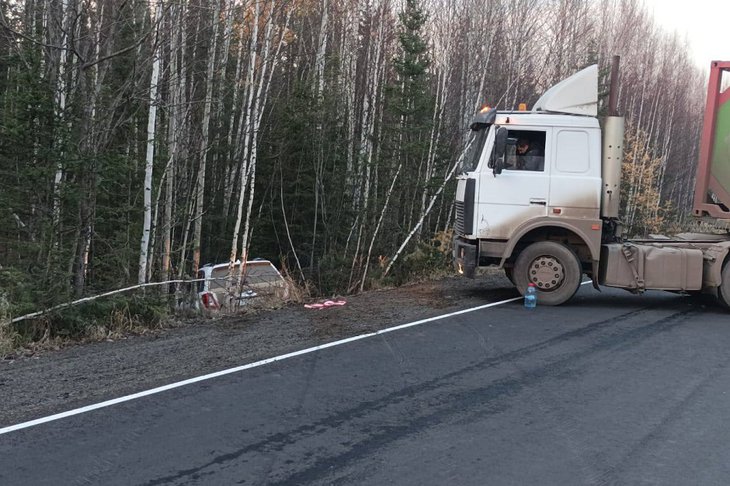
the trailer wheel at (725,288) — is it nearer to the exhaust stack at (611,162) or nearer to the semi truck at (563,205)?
the semi truck at (563,205)

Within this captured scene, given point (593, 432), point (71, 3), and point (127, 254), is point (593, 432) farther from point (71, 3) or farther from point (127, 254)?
point (71, 3)

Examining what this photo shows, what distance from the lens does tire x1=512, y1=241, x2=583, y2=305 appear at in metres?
10.0

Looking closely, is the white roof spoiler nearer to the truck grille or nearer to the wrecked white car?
the truck grille

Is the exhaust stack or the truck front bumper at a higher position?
the exhaust stack

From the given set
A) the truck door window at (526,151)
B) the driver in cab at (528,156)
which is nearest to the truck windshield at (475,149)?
the truck door window at (526,151)

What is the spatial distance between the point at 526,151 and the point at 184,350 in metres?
6.08

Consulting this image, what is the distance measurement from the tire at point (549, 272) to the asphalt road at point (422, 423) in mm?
2448

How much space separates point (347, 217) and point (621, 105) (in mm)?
26540

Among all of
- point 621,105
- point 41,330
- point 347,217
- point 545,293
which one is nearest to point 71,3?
point 41,330

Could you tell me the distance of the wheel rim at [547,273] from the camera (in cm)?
1008

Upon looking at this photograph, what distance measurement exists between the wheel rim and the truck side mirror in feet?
5.64

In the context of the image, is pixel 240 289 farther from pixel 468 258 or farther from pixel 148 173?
pixel 468 258

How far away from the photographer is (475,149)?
1025 centimetres

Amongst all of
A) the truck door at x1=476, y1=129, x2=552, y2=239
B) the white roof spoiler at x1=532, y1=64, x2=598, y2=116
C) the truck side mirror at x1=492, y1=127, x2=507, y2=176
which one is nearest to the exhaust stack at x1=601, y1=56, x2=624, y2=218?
the white roof spoiler at x1=532, y1=64, x2=598, y2=116
